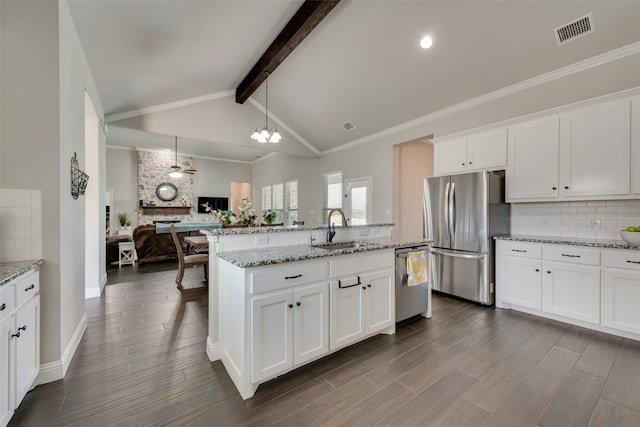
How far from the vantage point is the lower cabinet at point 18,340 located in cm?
141

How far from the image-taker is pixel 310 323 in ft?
6.55

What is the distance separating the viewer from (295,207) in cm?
823

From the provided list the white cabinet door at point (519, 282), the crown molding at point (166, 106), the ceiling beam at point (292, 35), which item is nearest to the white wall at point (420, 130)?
the white cabinet door at point (519, 282)

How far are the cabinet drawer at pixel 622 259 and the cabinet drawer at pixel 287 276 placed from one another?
2840 millimetres

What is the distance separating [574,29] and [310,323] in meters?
3.94

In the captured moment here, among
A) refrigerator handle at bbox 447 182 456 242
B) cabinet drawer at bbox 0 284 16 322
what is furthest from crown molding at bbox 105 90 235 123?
refrigerator handle at bbox 447 182 456 242

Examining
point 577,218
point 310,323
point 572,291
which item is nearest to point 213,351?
point 310,323

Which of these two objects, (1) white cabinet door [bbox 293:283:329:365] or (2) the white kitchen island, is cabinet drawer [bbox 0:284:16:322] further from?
(1) white cabinet door [bbox 293:283:329:365]

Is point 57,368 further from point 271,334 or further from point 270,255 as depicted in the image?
point 270,255

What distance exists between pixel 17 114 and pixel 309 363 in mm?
2848

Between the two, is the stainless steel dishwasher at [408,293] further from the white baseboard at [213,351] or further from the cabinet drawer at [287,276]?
the white baseboard at [213,351]

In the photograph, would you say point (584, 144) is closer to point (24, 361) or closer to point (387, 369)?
point (387, 369)

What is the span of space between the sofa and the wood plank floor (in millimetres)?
3296

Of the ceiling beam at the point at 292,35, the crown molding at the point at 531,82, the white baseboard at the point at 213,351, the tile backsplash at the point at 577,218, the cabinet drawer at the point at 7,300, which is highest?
the ceiling beam at the point at 292,35
